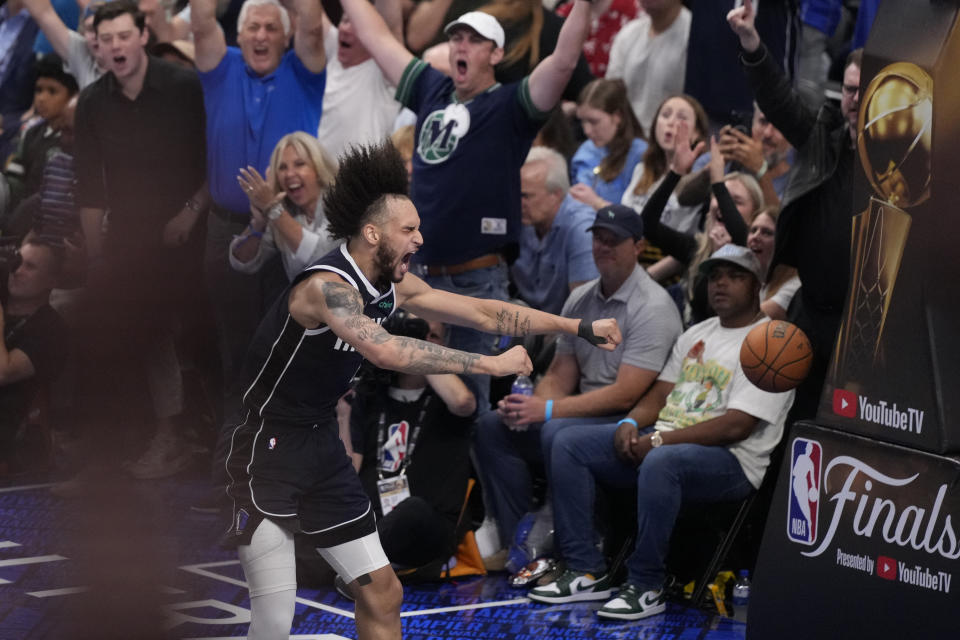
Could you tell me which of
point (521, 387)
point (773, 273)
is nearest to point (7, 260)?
point (521, 387)

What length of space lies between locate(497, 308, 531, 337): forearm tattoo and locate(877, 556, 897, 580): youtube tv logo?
5.15 ft

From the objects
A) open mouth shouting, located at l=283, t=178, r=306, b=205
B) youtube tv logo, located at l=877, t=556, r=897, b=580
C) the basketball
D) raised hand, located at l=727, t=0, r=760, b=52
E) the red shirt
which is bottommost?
youtube tv logo, located at l=877, t=556, r=897, b=580

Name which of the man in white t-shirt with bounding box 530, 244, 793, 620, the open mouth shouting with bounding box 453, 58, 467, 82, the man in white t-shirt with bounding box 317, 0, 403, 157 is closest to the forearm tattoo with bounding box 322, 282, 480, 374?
the man in white t-shirt with bounding box 530, 244, 793, 620

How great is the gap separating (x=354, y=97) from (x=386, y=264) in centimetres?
351

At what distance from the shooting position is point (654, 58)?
331 inches

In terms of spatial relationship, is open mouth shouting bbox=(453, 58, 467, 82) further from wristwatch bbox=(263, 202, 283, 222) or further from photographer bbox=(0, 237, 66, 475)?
photographer bbox=(0, 237, 66, 475)

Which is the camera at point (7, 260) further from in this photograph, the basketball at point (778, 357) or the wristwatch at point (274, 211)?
the basketball at point (778, 357)

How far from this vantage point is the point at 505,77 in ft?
27.7

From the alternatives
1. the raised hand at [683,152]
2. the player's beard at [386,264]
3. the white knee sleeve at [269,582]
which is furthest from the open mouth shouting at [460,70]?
the white knee sleeve at [269,582]

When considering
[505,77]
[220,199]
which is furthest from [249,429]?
[505,77]

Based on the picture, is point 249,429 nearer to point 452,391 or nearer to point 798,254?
point 452,391

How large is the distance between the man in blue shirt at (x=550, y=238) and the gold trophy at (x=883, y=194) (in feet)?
8.55

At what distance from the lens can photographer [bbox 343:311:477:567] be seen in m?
6.68

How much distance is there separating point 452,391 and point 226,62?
288 centimetres
